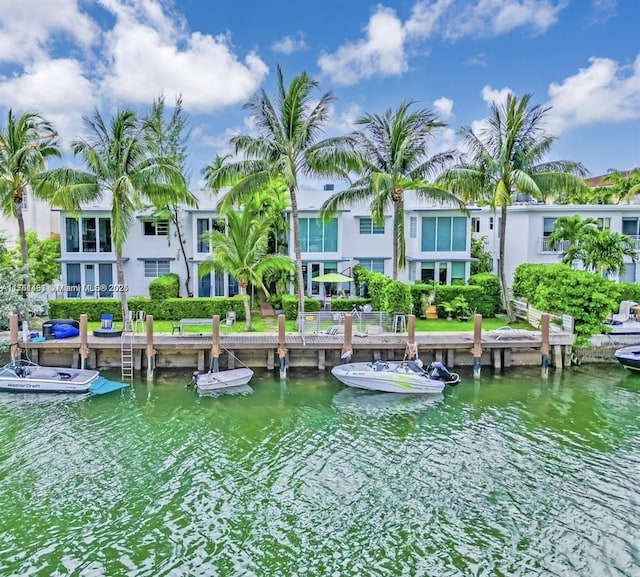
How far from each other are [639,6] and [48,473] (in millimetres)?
29522

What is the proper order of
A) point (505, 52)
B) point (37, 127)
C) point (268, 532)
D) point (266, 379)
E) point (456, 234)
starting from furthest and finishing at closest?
1. point (456, 234)
2. point (505, 52)
3. point (37, 127)
4. point (266, 379)
5. point (268, 532)

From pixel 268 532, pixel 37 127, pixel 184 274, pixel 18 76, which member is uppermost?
pixel 18 76

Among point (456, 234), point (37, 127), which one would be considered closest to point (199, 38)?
point (37, 127)

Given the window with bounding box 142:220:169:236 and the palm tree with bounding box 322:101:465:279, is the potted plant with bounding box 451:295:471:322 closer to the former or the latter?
the palm tree with bounding box 322:101:465:279

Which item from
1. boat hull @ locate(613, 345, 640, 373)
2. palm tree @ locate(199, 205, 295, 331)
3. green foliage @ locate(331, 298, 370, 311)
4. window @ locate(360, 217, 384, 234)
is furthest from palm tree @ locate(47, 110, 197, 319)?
boat hull @ locate(613, 345, 640, 373)

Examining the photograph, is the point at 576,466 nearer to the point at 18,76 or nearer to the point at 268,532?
the point at 268,532

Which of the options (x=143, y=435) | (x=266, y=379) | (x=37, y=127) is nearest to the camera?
(x=143, y=435)

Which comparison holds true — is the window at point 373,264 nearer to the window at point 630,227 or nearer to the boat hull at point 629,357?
the boat hull at point 629,357

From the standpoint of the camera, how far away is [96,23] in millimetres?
25891

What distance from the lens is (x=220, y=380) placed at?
20812 mm

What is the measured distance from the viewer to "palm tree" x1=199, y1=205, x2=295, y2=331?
2683 centimetres

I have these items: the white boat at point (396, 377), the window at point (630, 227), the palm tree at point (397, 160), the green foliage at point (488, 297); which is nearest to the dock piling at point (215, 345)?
the white boat at point (396, 377)

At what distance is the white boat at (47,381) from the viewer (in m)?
20.2

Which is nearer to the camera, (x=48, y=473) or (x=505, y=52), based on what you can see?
(x=48, y=473)
